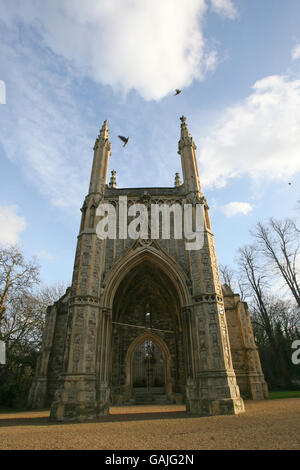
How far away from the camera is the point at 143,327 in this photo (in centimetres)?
1620

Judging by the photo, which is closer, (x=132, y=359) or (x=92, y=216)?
(x=92, y=216)

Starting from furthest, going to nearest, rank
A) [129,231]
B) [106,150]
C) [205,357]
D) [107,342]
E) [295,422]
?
[106,150], [129,231], [107,342], [205,357], [295,422]

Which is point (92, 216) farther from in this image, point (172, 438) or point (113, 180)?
point (172, 438)

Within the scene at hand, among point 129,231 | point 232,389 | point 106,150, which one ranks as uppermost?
point 106,150

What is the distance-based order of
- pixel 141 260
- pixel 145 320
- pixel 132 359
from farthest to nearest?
pixel 145 320 → pixel 132 359 → pixel 141 260

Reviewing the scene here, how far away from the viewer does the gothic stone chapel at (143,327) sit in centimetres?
1078

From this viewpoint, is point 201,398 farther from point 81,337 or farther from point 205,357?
point 81,337

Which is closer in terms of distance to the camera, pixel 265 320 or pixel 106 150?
pixel 106 150

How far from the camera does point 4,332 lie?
17.7m

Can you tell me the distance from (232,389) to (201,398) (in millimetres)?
1277

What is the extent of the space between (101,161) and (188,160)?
5.51 meters

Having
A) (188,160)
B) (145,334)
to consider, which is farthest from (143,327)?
(188,160)
